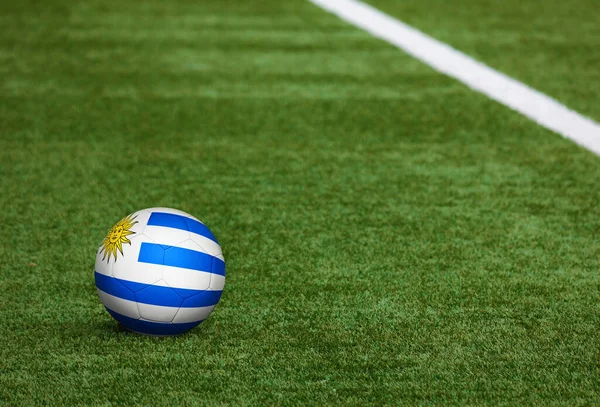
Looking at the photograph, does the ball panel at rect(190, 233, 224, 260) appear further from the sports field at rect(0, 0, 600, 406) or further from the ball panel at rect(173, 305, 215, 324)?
the sports field at rect(0, 0, 600, 406)

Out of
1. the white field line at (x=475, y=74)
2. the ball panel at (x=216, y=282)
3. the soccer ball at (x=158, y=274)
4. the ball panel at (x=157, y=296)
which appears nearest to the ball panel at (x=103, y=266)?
the soccer ball at (x=158, y=274)

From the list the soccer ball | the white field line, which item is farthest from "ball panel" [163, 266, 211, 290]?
the white field line

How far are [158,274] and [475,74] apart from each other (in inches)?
208

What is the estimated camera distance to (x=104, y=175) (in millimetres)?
5504

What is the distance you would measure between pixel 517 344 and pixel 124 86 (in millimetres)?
4859

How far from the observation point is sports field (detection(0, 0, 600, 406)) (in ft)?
10.9

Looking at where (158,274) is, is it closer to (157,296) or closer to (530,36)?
(157,296)

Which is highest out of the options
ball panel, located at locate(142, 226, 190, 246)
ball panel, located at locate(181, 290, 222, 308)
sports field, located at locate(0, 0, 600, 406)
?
ball panel, located at locate(142, 226, 190, 246)

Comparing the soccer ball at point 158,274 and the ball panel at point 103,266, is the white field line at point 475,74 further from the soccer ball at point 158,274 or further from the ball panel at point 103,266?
the ball panel at point 103,266

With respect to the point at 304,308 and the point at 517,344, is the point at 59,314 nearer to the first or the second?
the point at 304,308

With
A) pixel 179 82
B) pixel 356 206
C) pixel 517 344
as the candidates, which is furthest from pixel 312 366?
pixel 179 82

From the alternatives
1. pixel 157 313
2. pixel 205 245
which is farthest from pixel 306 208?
pixel 157 313

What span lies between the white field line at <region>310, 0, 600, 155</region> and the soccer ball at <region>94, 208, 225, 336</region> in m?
3.83

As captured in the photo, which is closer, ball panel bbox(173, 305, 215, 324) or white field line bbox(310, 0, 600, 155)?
ball panel bbox(173, 305, 215, 324)
